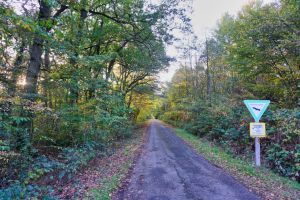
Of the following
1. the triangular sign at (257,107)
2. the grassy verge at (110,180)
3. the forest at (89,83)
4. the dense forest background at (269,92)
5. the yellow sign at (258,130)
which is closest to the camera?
the grassy verge at (110,180)

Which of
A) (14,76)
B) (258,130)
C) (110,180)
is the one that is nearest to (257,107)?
(258,130)

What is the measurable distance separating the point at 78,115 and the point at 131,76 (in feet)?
46.4

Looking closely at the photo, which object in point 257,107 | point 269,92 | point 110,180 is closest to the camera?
point 110,180

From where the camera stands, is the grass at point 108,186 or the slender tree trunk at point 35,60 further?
the slender tree trunk at point 35,60

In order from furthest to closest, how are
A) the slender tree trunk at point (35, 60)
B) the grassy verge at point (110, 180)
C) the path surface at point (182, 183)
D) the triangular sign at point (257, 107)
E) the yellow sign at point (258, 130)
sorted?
the triangular sign at point (257, 107)
the yellow sign at point (258, 130)
the slender tree trunk at point (35, 60)
the grassy verge at point (110, 180)
the path surface at point (182, 183)

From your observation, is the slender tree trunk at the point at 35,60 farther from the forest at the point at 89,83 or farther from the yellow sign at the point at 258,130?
the yellow sign at the point at 258,130

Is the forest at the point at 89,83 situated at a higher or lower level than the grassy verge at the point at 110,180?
higher

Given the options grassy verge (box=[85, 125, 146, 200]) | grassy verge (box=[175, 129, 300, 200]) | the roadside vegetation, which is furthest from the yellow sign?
the roadside vegetation

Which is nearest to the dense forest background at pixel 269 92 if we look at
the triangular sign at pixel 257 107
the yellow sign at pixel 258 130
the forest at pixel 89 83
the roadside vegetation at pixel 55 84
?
the forest at pixel 89 83

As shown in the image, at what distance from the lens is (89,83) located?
6992 millimetres

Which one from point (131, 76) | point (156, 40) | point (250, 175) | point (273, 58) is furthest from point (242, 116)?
point (131, 76)

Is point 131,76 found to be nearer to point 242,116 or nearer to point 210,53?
point 210,53

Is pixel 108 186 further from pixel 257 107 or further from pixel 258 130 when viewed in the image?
pixel 257 107

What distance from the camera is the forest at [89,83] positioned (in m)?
4.29
